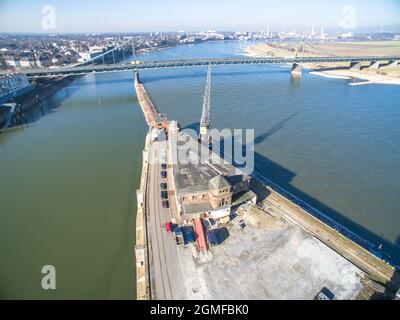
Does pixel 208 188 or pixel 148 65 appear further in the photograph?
pixel 148 65

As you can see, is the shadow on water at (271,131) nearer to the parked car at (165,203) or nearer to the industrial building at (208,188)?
the industrial building at (208,188)

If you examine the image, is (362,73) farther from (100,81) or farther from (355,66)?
(100,81)

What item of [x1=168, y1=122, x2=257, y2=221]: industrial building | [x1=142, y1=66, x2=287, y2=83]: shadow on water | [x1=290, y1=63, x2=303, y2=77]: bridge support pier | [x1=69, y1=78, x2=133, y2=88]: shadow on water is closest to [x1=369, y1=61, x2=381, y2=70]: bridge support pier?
[x1=290, y1=63, x2=303, y2=77]: bridge support pier

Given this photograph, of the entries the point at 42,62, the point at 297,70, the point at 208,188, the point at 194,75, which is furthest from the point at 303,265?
the point at 42,62

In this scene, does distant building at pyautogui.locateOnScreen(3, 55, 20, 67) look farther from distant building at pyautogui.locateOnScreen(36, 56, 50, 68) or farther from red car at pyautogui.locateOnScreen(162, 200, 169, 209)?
red car at pyautogui.locateOnScreen(162, 200, 169, 209)

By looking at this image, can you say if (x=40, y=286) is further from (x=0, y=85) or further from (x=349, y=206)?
(x=0, y=85)

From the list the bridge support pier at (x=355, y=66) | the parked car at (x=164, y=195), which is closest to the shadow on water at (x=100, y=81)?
the parked car at (x=164, y=195)
